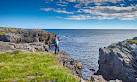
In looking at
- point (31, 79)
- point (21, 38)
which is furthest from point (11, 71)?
point (21, 38)

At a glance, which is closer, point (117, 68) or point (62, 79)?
point (62, 79)

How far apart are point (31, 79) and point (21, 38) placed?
82308mm

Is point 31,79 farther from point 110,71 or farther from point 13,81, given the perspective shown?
point 110,71

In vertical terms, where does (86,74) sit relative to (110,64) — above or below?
below

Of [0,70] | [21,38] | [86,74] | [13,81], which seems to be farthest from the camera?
[21,38]

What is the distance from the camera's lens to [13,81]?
28.5ft

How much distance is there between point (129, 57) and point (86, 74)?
1550cm

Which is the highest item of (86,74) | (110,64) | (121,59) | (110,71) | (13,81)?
(13,81)

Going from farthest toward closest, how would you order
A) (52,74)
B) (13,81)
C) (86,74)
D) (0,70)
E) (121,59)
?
(86,74) → (121,59) → (0,70) → (52,74) → (13,81)

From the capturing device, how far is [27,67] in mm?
11844

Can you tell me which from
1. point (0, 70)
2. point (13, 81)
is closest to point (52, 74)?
point (13, 81)

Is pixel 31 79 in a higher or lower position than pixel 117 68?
higher

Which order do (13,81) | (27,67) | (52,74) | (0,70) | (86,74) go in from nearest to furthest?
1. (13,81)
2. (52,74)
3. (0,70)
4. (27,67)
5. (86,74)

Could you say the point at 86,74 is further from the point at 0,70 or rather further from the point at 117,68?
the point at 0,70
